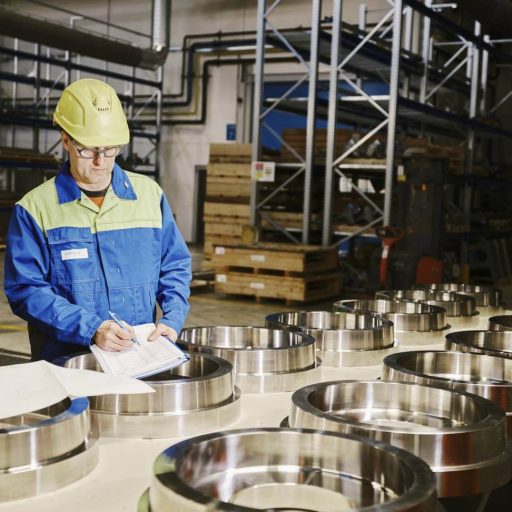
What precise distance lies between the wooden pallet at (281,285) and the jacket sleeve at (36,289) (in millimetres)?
7602

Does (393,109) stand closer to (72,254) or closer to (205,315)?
(205,315)

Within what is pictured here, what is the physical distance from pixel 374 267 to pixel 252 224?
2.00 meters

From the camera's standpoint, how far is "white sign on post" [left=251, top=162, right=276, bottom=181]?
11.2 metres

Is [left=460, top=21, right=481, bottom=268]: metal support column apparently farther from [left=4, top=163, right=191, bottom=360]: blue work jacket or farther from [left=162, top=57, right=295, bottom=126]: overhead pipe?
[left=4, top=163, right=191, bottom=360]: blue work jacket

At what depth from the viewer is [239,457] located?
1728 millimetres

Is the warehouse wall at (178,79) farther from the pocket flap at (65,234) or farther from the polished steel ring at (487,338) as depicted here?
the pocket flap at (65,234)

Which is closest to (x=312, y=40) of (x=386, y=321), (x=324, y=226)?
(x=324, y=226)

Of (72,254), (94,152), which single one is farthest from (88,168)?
(72,254)

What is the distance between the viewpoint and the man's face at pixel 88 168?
8.95ft

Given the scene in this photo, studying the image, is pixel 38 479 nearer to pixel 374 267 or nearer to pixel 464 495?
pixel 464 495

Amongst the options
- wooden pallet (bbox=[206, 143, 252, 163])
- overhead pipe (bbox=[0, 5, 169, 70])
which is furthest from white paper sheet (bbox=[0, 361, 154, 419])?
overhead pipe (bbox=[0, 5, 169, 70])

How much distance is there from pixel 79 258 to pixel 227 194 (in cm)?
968

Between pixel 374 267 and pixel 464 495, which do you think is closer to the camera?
pixel 464 495

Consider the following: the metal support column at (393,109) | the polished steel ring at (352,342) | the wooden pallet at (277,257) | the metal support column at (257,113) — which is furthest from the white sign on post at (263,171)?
the polished steel ring at (352,342)
